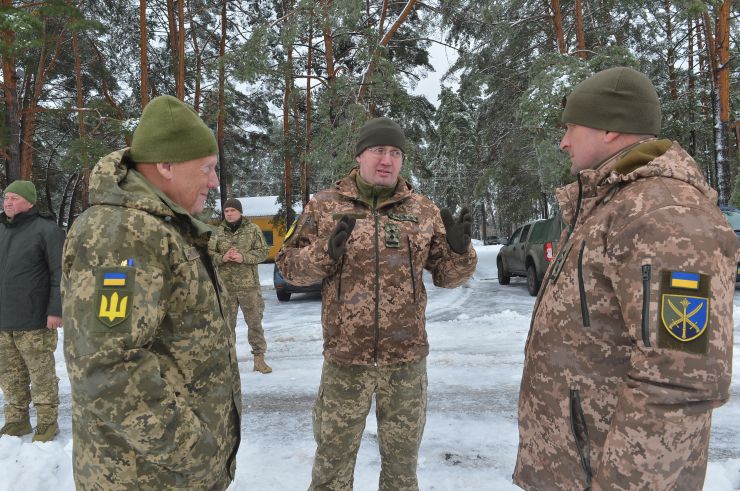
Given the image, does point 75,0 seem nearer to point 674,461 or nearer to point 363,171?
point 363,171

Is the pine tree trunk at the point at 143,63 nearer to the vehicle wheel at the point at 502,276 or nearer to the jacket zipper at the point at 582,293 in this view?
the vehicle wheel at the point at 502,276

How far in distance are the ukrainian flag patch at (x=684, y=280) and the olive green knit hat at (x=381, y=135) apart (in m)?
1.64

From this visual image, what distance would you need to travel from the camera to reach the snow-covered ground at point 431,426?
2.96 m

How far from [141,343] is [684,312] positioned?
4.95 ft

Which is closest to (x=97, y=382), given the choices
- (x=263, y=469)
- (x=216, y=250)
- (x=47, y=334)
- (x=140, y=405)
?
(x=140, y=405)

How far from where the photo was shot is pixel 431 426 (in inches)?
153

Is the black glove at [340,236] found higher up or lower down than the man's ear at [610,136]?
lower down

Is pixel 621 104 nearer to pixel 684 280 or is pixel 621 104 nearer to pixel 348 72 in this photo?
pixel 684 280

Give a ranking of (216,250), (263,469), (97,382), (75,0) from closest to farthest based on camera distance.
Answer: (97,382) < (263,469) < (216,250) < (75,0)

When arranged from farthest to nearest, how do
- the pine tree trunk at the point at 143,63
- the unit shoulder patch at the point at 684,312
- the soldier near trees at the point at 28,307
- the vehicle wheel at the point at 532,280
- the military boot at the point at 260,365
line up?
1. the pine tree trunk at the point at 143,63
2. the vehicle wheel at the point at 532,280
3. the military boot at the point at 260,365
4. the soldier near trees at the point at 28,307
5. the unit shoulder patch at the point at 684,312

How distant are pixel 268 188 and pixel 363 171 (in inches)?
1835

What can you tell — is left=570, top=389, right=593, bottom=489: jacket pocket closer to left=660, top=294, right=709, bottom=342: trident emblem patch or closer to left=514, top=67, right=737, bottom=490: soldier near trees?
left=514, top=67, right=737, bottom=490: soldier near trees

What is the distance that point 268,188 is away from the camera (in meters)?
47.8

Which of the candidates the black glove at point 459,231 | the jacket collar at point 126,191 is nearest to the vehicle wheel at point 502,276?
the black glove at point 459,231
